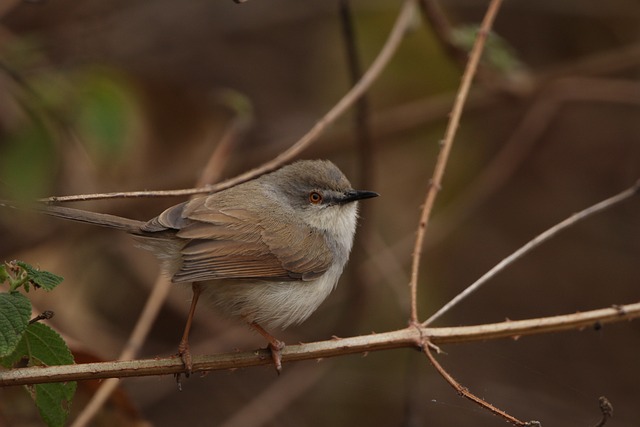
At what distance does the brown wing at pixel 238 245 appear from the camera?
3.50 metres

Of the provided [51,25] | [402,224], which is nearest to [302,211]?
[402,224]

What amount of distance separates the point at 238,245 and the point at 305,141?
1.96 ft

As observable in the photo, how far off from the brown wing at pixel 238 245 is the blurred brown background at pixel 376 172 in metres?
1.49

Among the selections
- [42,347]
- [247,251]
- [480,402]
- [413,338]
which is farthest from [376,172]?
[42,347]

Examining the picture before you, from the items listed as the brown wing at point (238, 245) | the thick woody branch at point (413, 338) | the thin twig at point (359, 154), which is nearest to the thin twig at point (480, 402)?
the thick woody branch at point (413, 338)

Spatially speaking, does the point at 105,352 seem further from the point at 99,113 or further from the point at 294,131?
the point at 294,131

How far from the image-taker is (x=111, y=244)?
6562mm

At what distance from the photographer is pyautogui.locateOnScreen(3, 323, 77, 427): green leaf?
2.75 m

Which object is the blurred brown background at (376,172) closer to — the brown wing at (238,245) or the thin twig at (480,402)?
the brown wing at (238,245)

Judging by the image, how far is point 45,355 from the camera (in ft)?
9.07

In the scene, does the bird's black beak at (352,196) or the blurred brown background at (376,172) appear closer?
the bird's black beak at (352,196)

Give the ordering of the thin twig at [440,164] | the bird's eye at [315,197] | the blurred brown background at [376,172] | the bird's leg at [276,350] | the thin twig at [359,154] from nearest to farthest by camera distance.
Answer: the thin twig at [440,164] → the bird's leg at [276,350] → the bird's eye at [315,197] → the thin twig at [359,154] → the blurred brown background at [376,172]

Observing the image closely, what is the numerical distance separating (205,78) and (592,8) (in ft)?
13.2

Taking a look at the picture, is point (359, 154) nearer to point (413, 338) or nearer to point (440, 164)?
point (440, 164)
